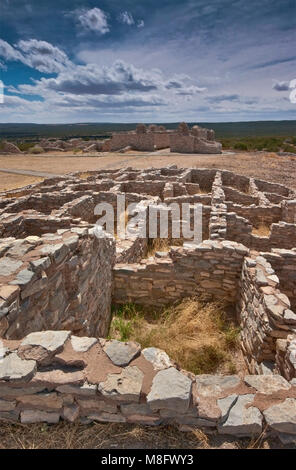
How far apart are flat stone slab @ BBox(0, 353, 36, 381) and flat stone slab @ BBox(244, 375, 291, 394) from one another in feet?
6.99

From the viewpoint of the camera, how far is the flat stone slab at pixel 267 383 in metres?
2.72

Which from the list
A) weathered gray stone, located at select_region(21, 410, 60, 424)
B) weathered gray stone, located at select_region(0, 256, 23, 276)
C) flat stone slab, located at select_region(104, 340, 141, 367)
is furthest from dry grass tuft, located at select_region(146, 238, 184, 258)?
weathered gray stone, located at select_region(21, 410, 60, 424)

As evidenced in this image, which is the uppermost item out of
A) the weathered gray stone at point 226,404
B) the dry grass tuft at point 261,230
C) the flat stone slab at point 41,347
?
the flat stone slab at point 41,347

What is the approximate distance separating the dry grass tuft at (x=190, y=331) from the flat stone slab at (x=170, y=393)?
6.65 ft

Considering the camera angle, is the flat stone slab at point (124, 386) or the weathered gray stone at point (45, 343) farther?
the weathered gray stone at point (45, 343)

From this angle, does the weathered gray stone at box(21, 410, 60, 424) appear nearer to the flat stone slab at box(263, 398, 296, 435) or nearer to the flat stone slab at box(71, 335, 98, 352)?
the flat stone slab at box(71, 335, 98, 352)

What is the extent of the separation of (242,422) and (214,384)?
402 mm

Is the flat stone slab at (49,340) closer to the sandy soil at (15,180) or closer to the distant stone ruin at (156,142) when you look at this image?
the sandy soil at (15,180)

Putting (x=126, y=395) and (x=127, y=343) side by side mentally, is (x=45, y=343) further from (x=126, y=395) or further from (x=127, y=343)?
(x=126, y=395)

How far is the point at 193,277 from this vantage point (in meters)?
6.21

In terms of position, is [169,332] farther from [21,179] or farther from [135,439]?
[21,179]

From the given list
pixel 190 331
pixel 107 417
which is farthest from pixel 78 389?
pixel 190 331

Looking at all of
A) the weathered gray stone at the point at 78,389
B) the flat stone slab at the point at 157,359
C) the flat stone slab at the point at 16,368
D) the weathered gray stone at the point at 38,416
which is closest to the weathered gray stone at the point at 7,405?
the weathered gray stone at the point at 38,416

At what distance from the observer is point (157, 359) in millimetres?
2838
